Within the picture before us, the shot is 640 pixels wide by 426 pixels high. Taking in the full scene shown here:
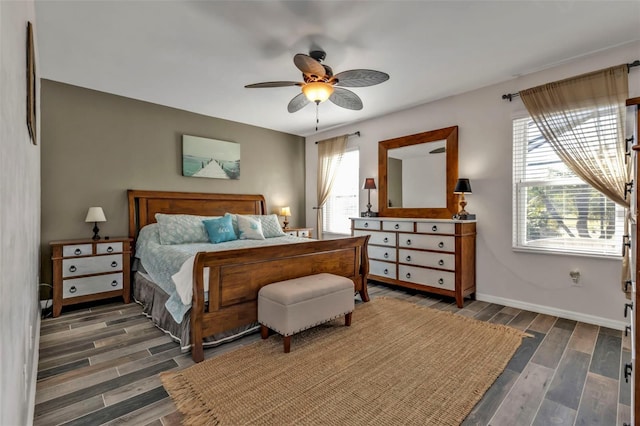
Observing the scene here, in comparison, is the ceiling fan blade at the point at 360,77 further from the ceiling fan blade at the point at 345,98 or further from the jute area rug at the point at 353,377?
the jute area rug at the point at 353,377

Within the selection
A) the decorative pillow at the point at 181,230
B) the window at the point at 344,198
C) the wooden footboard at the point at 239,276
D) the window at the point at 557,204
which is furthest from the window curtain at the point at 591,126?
the decorative pillow at the point at 181,230

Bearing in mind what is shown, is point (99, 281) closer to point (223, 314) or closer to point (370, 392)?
point (223, 314)

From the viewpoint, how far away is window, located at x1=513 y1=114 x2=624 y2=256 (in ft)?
9.16

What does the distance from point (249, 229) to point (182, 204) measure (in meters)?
1.16

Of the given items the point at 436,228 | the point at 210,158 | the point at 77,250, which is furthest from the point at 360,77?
the point at 77,250

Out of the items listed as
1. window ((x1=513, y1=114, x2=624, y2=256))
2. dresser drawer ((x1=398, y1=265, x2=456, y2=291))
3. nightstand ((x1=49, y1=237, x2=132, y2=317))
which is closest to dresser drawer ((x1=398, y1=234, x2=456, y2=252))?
dresser drawer ((x1=398, y1=265, x2=456, y2=291))

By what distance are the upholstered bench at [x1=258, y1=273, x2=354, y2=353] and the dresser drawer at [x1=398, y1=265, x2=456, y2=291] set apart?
1.44 metres

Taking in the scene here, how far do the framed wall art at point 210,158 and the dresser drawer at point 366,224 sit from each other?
2133 millimetres

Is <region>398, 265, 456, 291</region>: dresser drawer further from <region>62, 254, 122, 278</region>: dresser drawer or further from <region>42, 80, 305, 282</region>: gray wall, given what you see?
<region>62, 254, 122, 278</region>: dresser drawer

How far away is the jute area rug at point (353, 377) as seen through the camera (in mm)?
1646

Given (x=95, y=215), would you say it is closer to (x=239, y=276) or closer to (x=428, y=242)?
(x=239, y=276)

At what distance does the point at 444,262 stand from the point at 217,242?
2.80 metres

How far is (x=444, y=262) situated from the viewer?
11.7 feet

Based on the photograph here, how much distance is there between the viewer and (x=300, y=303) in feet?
7.61
